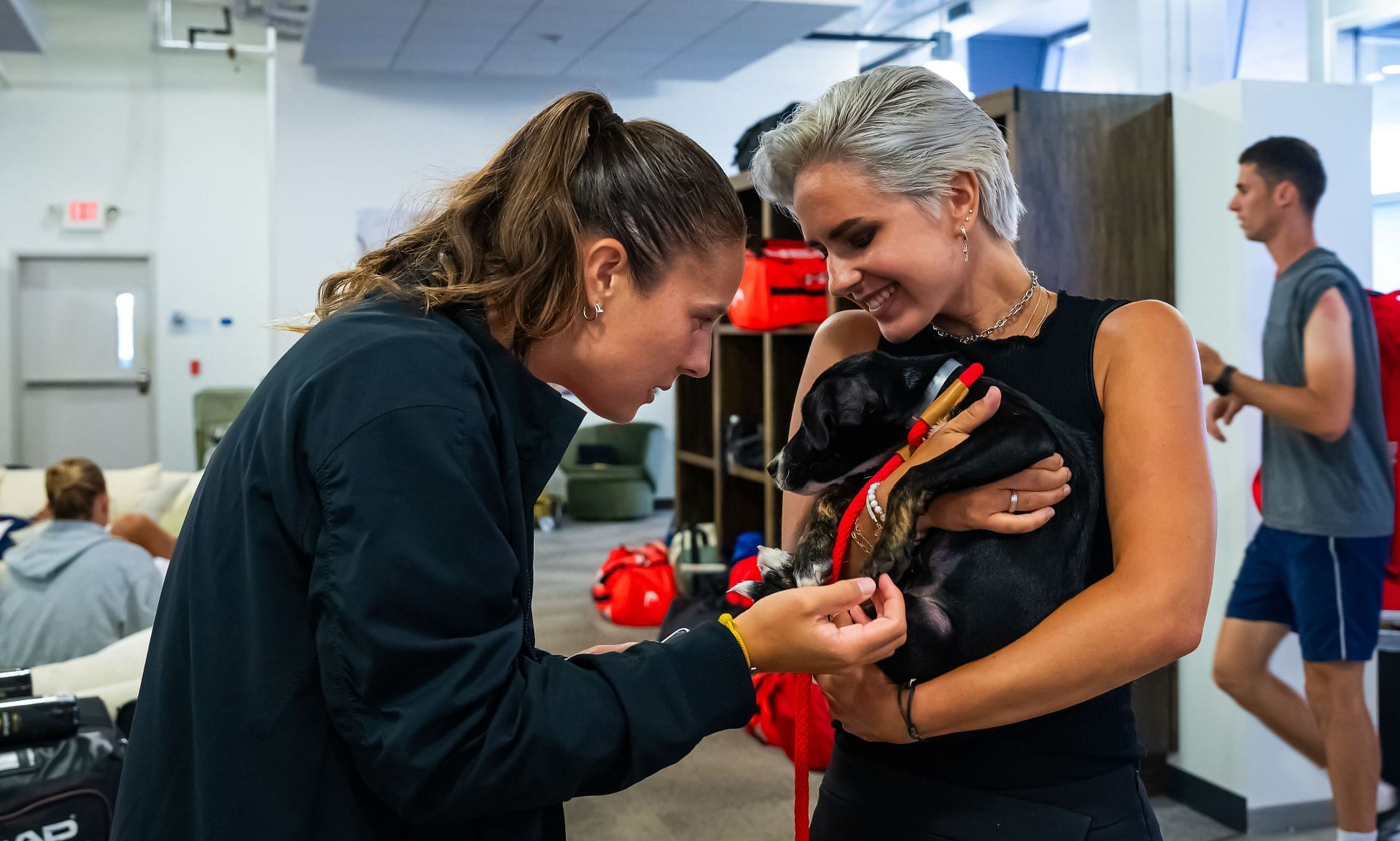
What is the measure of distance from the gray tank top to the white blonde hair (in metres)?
2.19

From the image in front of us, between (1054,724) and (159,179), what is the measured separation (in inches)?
423

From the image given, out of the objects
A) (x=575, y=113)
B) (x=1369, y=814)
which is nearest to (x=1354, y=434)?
(x=1369, y=814)

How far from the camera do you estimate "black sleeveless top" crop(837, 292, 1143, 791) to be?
48.4 inches

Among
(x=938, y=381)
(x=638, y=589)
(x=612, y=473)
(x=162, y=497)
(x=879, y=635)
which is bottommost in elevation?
(x=638, y=589)

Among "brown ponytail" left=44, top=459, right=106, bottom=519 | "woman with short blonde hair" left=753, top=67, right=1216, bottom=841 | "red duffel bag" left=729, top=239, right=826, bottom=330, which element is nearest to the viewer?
"woman with short blonde hair" left=753, top=67, right=1216, bottom=841

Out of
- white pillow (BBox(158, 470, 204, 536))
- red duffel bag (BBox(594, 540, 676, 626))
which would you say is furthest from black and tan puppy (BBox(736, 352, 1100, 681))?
white pillow (BBox(158, 470, 204, 536))

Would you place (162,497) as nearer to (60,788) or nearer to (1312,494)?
(60,788)

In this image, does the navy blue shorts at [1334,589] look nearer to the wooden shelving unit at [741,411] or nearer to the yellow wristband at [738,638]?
the wooden shelving unit at [741,411]

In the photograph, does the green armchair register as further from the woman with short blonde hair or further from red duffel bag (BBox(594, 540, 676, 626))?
the woman with short blonde hair

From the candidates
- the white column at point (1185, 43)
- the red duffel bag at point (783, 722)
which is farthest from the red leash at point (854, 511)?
the white column at point (1185, 43)

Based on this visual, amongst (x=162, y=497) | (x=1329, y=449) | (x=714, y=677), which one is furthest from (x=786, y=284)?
(x=162, y=497)

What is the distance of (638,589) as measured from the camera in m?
5.81

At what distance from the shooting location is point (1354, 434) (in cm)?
303

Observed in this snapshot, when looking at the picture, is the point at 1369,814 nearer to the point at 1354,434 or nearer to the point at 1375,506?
the point at 1375,506
